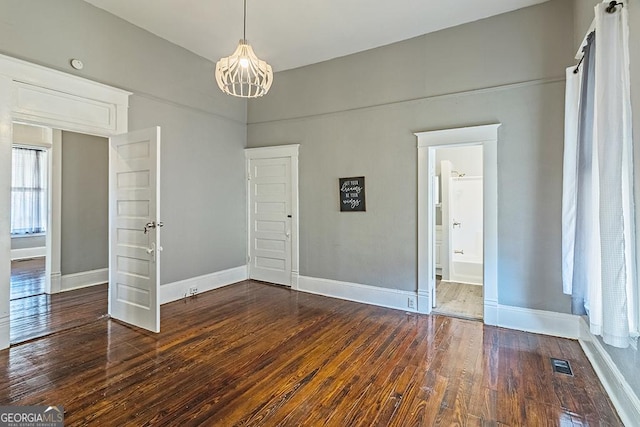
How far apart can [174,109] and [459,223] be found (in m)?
5.53

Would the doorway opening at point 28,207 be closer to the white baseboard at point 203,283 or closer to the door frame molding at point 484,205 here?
the white baseboard at point 203,283

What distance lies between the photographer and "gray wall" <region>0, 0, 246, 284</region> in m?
3.20

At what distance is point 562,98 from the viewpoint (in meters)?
3.31

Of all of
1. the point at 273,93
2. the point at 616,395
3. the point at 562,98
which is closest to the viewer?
the point at 616,395

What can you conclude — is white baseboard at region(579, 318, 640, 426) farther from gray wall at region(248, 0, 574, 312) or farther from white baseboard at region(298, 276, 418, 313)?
white baseboard at region(298, 276, 418, 313)

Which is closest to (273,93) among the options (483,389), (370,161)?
(370,161)

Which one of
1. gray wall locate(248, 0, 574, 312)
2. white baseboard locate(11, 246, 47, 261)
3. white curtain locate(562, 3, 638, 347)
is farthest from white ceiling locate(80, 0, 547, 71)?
white baseboard locate(11, 246, 47, 261)

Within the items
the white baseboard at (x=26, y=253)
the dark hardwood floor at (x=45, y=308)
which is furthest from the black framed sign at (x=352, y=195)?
the white baseboard at (x=26, y=253)

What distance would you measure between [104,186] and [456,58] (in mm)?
5905

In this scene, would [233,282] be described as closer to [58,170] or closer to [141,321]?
[141,321]

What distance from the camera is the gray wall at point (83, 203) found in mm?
5082

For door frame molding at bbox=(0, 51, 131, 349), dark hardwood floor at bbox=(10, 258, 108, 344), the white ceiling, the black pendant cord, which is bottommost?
dark hardwood floor at bbox=(10, 258, 108, 344)

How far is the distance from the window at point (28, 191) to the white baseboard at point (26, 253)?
416 millimetres

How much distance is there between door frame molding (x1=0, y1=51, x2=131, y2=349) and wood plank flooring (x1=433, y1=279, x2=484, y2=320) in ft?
15.2
